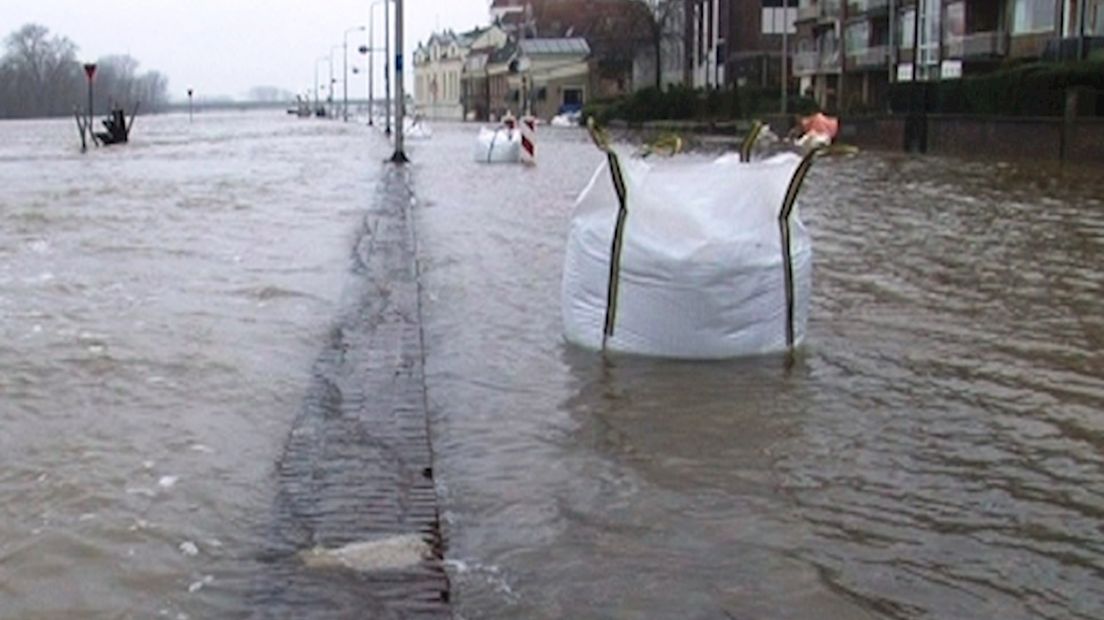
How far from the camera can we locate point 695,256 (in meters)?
7.86

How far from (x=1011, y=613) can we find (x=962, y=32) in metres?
54.6

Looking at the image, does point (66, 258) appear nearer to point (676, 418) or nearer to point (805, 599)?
point (676, 418)

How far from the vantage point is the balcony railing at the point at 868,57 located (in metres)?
66.8

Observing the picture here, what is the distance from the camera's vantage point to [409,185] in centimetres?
2616

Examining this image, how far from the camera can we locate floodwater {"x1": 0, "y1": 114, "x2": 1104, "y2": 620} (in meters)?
4.79

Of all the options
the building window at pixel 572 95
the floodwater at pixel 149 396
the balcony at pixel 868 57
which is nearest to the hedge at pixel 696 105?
the balcony at pixel 868 57

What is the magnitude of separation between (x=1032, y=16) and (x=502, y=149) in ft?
79.1

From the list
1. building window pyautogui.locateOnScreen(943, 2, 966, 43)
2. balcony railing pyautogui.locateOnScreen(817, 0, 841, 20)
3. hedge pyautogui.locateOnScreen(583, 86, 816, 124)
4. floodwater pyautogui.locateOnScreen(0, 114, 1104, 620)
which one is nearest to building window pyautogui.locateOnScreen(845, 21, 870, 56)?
balcony railing pyautogui.locateOnScreen(817, 0, 841, 20)

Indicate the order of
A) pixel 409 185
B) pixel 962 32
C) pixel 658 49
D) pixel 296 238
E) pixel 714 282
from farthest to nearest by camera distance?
pixel 658 49 → pixel 962 32 → pixel 409 185 → pixel 296 238 → pixel 714 282

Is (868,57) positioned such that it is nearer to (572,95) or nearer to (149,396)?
(149,396)

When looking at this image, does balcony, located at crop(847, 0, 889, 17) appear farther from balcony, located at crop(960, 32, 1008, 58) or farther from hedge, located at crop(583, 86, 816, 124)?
balcony, located at crop(960, 32, 1008, 58)

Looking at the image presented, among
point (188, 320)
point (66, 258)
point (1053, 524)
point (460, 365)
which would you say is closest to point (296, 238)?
point (66, 258)

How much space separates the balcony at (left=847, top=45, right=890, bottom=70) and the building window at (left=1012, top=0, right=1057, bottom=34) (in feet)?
45.1

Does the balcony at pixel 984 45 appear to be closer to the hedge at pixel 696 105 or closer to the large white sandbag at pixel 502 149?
the hedge at pixel 696 105
